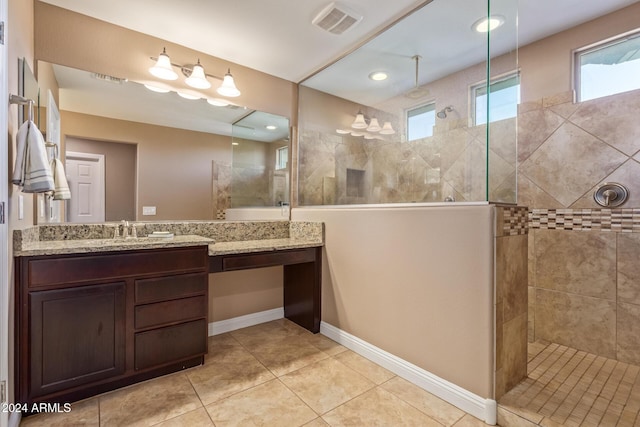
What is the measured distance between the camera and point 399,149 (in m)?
3.34

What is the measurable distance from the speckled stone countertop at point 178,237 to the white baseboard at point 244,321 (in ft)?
2.43

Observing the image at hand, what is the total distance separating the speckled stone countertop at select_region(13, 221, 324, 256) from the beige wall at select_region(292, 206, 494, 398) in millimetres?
474

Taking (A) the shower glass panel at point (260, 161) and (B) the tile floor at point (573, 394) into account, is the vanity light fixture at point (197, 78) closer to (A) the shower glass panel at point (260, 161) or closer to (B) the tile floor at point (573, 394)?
(A) the shower glass panel at point (260, 161)

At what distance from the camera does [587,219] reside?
7.43ft

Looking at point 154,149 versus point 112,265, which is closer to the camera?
point 112,265

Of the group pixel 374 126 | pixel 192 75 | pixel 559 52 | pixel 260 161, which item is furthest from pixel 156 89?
pixel 559 52

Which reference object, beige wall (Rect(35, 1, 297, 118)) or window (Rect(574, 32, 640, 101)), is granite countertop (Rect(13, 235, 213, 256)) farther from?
window (Rect(574, 32, 640, 101))

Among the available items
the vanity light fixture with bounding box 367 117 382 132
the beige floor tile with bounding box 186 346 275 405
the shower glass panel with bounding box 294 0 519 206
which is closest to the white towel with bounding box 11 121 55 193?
the beige floor tile with bounding box 186 346 275 405

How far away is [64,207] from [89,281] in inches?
29.0

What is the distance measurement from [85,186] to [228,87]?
1.39 m

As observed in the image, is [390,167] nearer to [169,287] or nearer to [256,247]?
[256,247]

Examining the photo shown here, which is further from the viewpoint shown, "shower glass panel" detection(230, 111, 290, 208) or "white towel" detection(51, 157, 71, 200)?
"shower glass panel" detection(230, 111, 290, 208)

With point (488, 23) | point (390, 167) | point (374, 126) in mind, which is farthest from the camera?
point (374, 126)

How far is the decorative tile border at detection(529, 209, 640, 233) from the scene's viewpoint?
6.85ft
